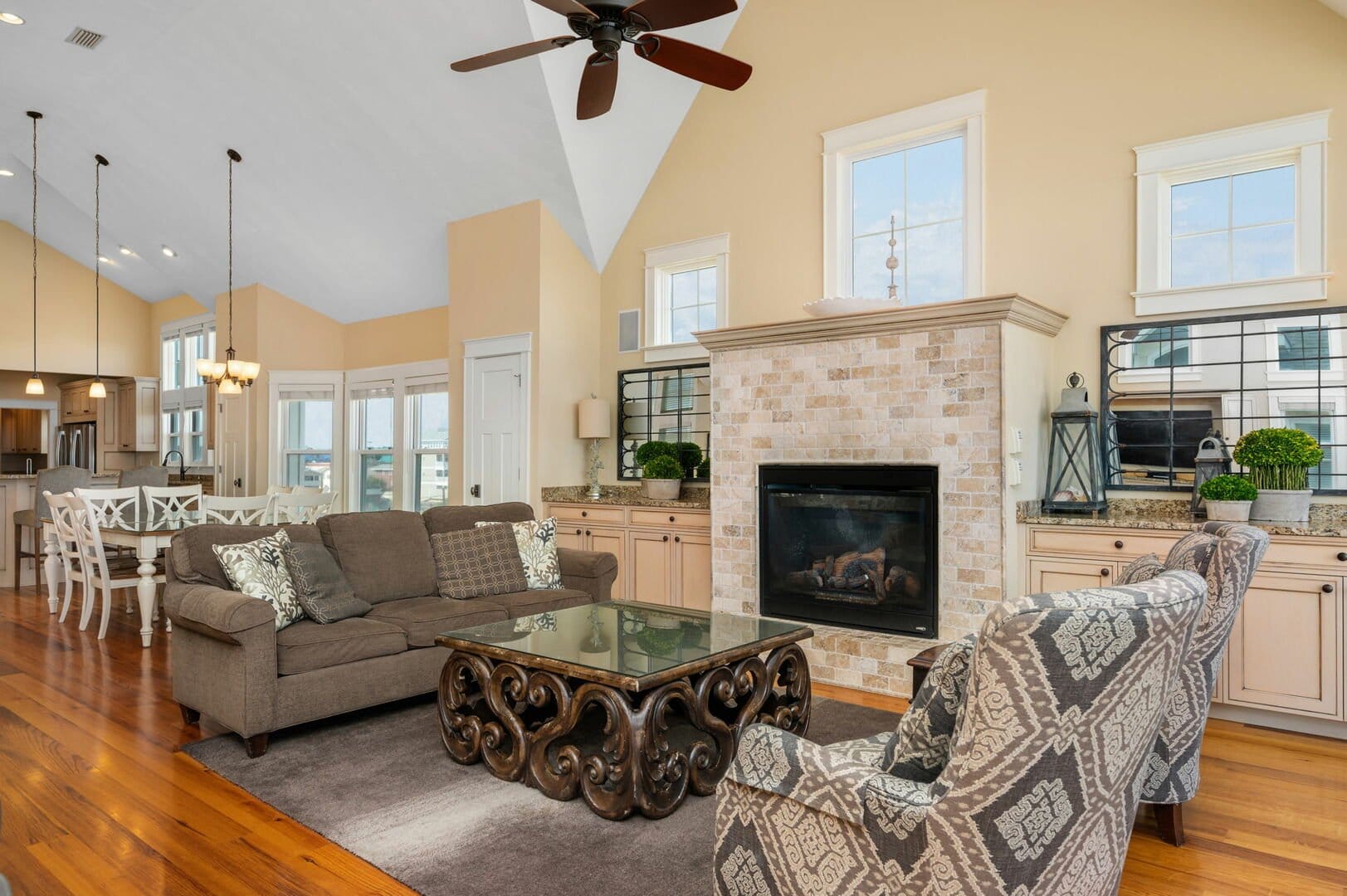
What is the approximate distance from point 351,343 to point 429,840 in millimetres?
7067

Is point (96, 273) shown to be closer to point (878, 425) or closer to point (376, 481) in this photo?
point (376, 481)

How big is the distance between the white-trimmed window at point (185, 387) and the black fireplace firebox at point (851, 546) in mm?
7781

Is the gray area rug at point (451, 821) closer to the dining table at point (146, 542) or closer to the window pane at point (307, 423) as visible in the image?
the dining table at point (146, 542)

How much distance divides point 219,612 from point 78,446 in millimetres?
10023

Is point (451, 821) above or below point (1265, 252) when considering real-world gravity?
below

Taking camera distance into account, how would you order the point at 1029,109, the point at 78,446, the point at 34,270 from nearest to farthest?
the point at 1029,109 → the point at 34,270 → the point at 78,446

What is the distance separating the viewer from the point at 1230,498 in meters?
3.81

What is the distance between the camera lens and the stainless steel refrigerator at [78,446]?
11.0 m

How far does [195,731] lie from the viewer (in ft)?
12.1

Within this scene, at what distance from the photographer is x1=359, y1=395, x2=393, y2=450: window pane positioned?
8.23 meters

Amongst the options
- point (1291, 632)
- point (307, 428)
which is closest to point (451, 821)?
point (1291, 632)

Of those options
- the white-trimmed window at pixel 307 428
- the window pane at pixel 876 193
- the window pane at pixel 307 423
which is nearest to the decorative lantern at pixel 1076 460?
the window pane at pixel 876 193

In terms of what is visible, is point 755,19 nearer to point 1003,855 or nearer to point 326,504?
point 326,504

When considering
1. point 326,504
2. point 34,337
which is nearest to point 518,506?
point 326,504
